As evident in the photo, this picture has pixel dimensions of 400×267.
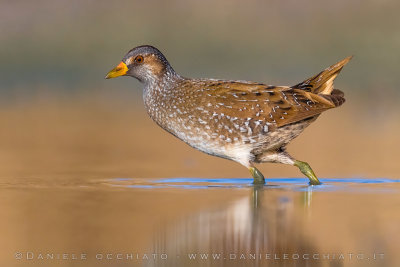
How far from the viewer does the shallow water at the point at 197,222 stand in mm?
7836

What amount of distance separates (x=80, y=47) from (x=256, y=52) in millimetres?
3951

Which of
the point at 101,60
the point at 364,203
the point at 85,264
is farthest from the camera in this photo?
the point at 101,60

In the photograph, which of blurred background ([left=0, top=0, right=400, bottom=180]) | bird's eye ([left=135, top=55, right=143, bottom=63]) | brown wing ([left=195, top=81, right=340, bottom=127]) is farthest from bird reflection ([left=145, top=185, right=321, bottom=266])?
blurred background ([left=0, top=0, right=400, bottom=180])

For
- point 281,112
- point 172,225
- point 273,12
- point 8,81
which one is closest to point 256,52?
point 273,12

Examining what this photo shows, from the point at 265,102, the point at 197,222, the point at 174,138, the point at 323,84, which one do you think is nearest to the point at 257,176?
the point at 265,102

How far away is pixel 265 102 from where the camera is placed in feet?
37.4

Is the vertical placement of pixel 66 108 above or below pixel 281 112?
above

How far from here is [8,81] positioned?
24.2 meters

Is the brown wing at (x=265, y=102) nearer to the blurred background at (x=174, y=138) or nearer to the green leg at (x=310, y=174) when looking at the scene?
the green leg at (x=310, y=174)

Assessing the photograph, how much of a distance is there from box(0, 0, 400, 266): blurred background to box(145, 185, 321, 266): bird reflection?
24mm

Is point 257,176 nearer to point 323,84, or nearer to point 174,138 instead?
point 323,84

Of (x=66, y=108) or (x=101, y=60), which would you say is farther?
(x=101, y=60)

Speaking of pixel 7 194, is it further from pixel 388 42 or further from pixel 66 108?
pixel 388 42

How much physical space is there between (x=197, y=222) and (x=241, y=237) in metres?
0.63
